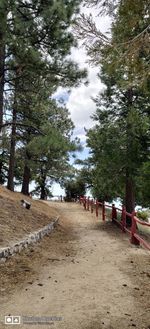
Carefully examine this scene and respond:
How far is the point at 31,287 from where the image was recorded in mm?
6688

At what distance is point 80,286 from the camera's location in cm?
686

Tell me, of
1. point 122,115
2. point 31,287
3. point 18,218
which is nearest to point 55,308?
point 31,287

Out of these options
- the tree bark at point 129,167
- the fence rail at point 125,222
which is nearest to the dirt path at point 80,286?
the fence rail at point 125,222

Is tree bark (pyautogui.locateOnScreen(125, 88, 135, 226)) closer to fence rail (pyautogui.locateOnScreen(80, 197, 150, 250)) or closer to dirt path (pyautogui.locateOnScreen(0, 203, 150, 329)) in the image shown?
fence rail (pyautogui.locateOnScreen(80, 197, 150, 250))

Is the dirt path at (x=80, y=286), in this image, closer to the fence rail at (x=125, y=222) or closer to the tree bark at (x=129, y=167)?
the fence rail at (x=125, y=222)

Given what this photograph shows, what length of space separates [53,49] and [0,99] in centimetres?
294

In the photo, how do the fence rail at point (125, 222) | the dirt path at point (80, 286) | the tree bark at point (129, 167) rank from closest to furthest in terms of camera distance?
the dirt path at point (80, 286)
the fence rail at point (125, 222)
the tree bark at point (129, 167)

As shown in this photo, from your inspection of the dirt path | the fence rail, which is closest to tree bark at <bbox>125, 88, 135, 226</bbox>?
the fence rail

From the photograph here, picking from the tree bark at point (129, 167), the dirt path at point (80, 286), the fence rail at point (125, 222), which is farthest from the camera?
the tree bark at point (129, 167)

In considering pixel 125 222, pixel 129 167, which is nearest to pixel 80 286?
pixel 125 222

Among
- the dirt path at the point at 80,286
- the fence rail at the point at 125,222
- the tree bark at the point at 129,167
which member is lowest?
the dirt path at the point at 80,286

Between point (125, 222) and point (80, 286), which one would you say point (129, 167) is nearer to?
point (125, 222)

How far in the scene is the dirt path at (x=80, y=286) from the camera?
5270 millimetres

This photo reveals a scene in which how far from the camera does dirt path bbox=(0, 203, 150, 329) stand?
5.27 metres
